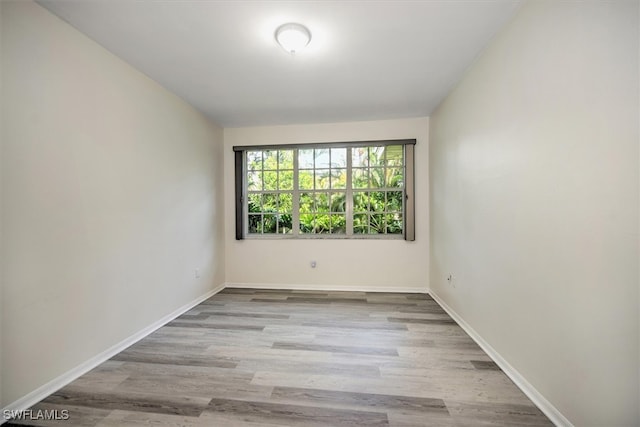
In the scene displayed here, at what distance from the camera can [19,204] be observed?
56.9 inches

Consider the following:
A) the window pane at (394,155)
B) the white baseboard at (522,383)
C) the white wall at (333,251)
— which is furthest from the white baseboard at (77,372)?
the window pane at (394,155)

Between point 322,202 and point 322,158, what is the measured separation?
0.67 metres

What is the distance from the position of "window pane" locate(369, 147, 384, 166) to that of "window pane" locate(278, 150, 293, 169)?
4.02 ft

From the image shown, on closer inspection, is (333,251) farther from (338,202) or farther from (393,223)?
(393,223)

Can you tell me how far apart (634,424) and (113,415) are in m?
2.46

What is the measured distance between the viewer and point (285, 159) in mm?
3949

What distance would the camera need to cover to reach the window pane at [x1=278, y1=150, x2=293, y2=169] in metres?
3.93

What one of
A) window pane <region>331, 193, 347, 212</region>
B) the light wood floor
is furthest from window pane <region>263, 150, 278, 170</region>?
the light wood floor

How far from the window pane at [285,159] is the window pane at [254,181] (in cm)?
38

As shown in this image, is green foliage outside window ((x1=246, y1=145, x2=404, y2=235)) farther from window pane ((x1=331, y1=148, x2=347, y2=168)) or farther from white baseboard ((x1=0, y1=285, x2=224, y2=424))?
white baseboard ((x1=0, y1=285, x2=224, y2=424))

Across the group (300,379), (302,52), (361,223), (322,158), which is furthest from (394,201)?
(300,379)

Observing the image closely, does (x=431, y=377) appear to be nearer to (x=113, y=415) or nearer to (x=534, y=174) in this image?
(x=534, y=174)

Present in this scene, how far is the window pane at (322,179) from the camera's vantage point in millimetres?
3861

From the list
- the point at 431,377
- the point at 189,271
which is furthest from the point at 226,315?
the point at 431,377
